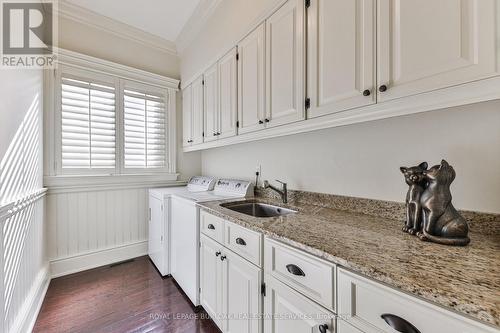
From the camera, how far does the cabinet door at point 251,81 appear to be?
1.60m

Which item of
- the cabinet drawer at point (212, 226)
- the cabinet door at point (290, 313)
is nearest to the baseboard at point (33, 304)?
the cabinet drawer at point (212, 226)

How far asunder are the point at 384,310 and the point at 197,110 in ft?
8.04

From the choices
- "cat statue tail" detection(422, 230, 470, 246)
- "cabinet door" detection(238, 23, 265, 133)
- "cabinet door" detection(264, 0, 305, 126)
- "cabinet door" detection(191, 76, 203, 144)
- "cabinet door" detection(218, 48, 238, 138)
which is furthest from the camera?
"cabinet door" detection(191, 76, 203, 144)

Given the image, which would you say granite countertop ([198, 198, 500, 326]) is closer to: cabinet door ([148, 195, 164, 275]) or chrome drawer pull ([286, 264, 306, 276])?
chrome drawer pull ([286, 264, 306, 276])

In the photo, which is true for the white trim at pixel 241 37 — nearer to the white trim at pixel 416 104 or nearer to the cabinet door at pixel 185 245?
the white trim at pixel 416 104

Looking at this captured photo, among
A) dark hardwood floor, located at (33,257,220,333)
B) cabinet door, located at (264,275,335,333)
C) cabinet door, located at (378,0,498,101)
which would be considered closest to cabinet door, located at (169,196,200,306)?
dark hardwood floor, located at (33,257,220,333)

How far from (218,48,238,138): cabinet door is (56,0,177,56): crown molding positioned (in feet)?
4.81

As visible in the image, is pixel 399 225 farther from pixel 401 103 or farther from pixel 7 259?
pixel 7 259

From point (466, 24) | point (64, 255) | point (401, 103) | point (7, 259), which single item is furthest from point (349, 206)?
point (64, 255)

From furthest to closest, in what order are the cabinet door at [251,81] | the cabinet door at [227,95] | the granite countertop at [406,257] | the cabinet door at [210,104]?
the cabinet door at [210,104], the cabinet door at [227,95], the cabinet door at [251,81], the granite countertop at [406,257]

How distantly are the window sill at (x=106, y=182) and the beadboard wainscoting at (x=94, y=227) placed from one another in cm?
4

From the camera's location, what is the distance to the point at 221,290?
1471 millimetres

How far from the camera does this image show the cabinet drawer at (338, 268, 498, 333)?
1.75 feet

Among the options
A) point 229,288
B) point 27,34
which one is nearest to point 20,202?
point 229,288
